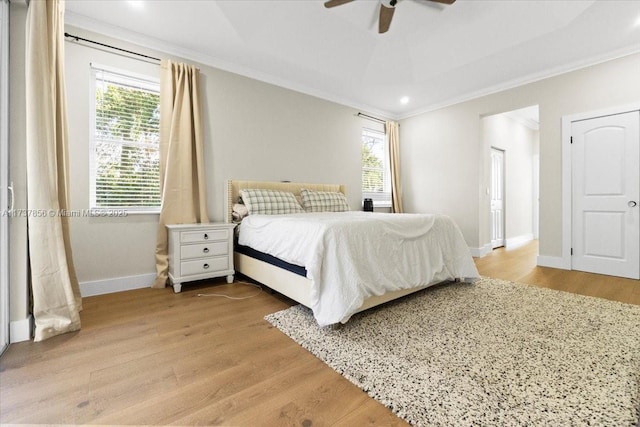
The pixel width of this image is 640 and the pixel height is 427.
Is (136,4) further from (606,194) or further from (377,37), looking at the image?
(606,194)

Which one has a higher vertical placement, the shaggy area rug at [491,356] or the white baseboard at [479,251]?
the white baseboard at [479,251]

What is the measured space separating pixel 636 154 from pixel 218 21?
4700mm

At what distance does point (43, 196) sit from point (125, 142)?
4.08ft

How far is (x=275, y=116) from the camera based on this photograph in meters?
3.83

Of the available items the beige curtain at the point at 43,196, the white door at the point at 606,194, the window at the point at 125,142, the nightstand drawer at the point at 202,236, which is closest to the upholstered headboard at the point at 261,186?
the nightstand drawer at the point at 202,236

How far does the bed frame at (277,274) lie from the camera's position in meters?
2.11

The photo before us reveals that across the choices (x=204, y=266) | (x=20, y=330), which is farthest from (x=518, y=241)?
(x=20, y=330)

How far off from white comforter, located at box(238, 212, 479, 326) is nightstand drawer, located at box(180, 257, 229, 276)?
314mm

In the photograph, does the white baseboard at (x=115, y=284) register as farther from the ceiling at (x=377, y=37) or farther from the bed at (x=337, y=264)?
the ceiling at (x=377, y=37)

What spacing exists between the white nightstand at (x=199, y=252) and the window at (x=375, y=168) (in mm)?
2852

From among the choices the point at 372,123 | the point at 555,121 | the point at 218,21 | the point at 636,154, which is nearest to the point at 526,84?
the point at 555,121

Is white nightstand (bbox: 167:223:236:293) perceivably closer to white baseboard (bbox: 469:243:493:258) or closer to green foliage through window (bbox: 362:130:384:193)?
green foliage through window (bbox: 362:130:384:193)

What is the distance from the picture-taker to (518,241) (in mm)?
5629

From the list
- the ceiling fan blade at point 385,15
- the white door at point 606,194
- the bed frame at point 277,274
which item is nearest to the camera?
the bed frame at point 277,274
